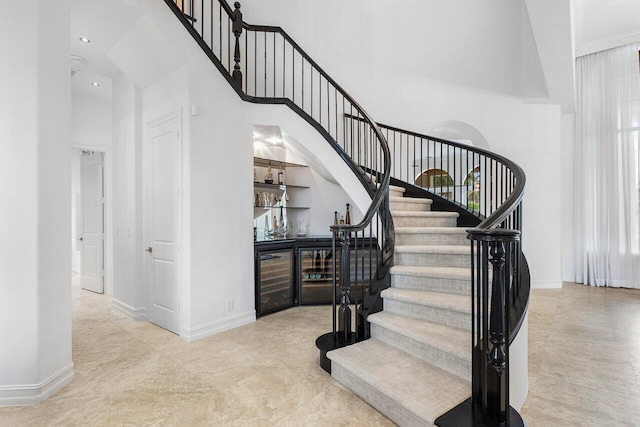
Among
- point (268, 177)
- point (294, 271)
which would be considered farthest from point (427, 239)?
point (268, 177)

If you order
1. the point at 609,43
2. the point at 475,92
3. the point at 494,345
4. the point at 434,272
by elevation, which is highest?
the point at 609,43

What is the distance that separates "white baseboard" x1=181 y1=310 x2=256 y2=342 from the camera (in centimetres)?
329

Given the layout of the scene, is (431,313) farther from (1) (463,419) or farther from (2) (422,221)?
(2) (422,221)

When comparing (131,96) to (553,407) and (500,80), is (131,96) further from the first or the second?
(500,80)

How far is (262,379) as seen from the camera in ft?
8.21

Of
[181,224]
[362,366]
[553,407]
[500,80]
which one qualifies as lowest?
[553,407]

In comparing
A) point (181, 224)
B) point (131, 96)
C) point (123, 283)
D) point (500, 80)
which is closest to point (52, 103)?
point (181, 224)

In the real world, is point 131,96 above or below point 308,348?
above

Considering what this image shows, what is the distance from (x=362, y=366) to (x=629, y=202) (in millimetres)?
6131

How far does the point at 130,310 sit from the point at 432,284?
11.6ft

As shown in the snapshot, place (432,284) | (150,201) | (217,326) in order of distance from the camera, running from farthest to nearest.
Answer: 1. (150,201)
2. (217,326)
3. (432,284)

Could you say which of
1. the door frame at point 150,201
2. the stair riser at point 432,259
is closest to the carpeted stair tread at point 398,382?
the stair riser at point 432,259

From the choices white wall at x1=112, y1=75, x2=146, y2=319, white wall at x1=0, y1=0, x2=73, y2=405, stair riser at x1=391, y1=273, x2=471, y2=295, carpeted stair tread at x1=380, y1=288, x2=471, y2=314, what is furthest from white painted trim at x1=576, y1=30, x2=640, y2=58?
white wall at x1=0, y1=0, x2=73, y2=405

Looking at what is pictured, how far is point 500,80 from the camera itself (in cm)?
569
